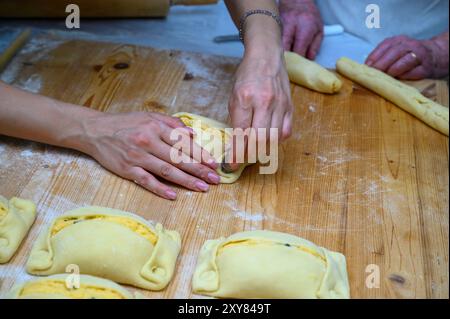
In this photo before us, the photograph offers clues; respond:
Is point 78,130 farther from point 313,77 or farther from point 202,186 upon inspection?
point 313,77

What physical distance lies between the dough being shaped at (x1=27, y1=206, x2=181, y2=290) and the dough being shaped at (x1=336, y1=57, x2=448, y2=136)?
1.02 metres

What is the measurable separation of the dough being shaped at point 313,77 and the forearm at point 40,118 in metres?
0.78

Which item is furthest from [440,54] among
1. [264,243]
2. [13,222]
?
[13,222]

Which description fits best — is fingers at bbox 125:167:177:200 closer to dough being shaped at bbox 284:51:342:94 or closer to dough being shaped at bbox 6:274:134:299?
dough being shaped at bbox 6:274:134:299

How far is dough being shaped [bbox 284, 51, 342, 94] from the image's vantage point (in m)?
2.10

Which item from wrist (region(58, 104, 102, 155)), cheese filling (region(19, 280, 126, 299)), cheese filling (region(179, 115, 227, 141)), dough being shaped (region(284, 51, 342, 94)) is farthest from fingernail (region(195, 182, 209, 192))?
dough being shaped (region(284, 51, 342, 94))

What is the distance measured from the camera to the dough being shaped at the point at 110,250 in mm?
1442

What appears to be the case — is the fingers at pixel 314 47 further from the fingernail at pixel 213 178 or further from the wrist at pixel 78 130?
the wrist at pixel 78 130

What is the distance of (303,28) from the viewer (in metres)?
2.43

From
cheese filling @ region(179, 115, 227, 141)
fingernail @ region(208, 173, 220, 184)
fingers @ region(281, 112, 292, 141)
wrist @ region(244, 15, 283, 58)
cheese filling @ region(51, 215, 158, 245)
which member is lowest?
fingernail @ region(208, 173, 220, 184)

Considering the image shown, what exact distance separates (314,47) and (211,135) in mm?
869

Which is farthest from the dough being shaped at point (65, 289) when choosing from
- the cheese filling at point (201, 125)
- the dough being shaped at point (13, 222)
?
the cheese filling at point (201, 125)

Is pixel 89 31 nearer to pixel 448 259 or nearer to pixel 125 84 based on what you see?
pixel 125 84
